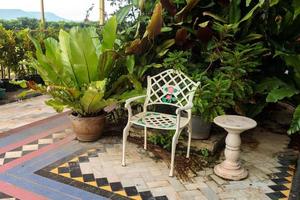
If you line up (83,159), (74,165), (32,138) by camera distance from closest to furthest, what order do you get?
(74,165) < (83,159) < (32,138)

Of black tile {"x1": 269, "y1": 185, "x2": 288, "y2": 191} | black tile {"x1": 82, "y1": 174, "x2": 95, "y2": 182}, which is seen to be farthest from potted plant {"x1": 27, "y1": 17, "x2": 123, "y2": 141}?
black tile {"x1": 269, "y1": 185, "x2": 288, "y2": 191}

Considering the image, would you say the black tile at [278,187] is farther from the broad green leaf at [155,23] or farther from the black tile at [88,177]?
the broad green leaf at [155,23]

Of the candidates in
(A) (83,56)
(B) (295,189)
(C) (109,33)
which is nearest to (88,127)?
(A) (83,56)

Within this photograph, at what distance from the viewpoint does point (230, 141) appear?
108 inches

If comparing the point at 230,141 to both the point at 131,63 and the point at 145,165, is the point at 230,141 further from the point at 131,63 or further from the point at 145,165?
the point at 131,63

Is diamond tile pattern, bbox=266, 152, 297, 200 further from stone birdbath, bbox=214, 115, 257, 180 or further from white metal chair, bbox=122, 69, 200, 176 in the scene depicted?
white metal chair, bbox=122, 69, 200, 176

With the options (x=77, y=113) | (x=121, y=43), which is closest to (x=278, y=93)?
(x=121, y=43)

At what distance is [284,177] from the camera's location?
111 inches

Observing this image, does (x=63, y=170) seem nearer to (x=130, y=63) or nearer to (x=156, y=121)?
(x=156, y=121)

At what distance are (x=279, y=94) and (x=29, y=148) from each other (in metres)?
2.67

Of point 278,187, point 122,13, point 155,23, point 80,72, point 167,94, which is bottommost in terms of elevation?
point 278,187

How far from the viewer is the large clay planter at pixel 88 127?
10.9 feet

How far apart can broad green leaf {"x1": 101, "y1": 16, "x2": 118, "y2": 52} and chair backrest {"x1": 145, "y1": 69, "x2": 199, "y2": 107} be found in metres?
0.61

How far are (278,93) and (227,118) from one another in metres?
0.68
